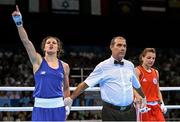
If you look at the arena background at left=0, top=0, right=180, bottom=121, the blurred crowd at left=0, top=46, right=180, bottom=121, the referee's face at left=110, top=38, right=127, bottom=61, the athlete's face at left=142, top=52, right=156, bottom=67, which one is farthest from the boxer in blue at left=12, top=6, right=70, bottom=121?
the arena background at left=0, top=0, right=180, bottom=121

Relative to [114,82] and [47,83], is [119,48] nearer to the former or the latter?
[114,82]

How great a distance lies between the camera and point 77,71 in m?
11.0

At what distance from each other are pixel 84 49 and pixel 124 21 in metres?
1.66

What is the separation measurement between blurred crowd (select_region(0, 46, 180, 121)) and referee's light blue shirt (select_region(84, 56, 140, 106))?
4.09 metres

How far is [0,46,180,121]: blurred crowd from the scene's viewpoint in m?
9.38

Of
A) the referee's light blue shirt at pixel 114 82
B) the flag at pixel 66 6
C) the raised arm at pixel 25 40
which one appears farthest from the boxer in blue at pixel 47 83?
the flag at pixel 66 6

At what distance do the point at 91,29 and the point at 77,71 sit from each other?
2.46 metres

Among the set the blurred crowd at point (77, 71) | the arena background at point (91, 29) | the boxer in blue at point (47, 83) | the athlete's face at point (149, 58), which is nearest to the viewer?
the boxer in blue at point (47, 83)

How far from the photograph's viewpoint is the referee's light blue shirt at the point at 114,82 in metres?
3.95

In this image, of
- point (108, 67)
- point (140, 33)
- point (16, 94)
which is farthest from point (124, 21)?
point (108, 67)

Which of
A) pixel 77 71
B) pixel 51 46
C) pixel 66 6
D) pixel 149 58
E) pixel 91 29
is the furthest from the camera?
pixel 91 29

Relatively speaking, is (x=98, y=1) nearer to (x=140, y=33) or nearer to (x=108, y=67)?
(x=140, y=33)

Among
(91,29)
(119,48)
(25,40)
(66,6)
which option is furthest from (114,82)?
(91,29)

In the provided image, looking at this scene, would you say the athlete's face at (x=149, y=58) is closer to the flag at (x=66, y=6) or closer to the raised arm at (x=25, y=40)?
the raised arm at (x=25, y=40)
